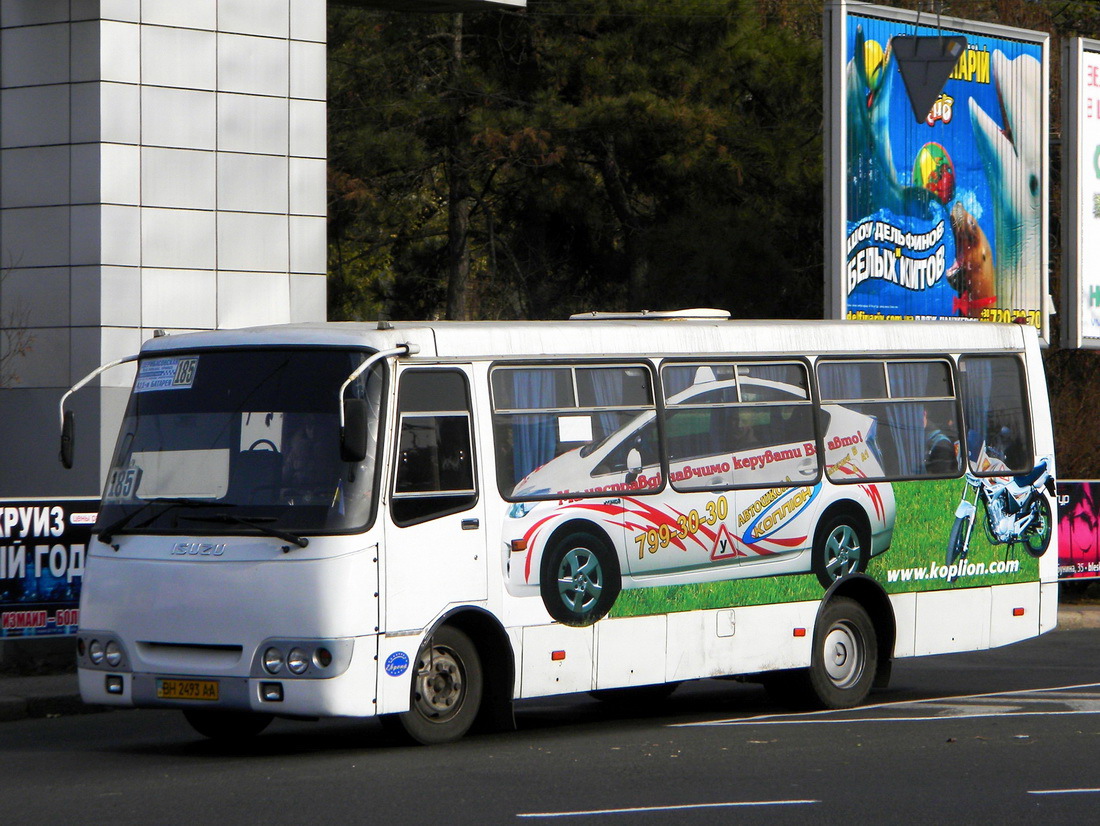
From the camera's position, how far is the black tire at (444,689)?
34.2ft

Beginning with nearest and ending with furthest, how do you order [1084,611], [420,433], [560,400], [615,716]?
[420,433]
[560,400]
[615,716]
[1084,611]

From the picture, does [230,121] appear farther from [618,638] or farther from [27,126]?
[618,638]

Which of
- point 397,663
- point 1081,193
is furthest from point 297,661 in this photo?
point 1081,193

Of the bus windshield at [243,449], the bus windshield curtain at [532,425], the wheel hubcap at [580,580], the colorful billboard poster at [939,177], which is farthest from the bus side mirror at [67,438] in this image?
the colorful billboard poster at [939,177]

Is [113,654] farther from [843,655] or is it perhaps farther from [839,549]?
[843,655]

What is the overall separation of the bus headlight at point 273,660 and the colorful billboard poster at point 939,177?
1309cm

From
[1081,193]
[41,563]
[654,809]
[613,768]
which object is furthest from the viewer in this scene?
[1081,193]

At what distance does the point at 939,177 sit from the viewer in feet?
76.0

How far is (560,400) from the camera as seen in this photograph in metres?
11.3

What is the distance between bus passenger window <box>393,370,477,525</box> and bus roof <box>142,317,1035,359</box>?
0.20m

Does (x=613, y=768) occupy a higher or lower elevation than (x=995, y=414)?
lower

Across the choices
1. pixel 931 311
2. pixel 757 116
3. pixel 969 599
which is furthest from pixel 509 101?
pixel 969 599

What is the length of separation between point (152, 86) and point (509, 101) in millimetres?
15027

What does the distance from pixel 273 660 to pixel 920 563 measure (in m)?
5.21
